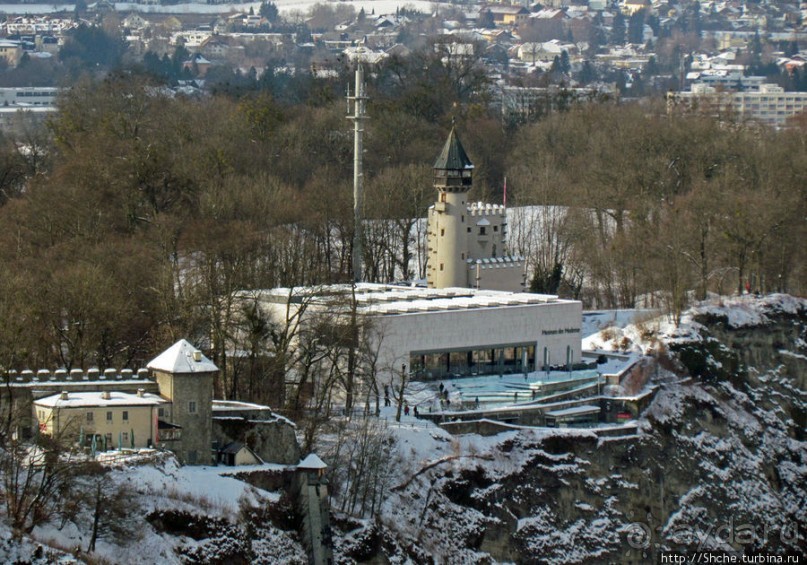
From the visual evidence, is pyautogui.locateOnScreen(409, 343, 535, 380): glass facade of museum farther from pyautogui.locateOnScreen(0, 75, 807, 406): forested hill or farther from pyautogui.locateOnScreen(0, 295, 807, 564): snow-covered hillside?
pyautogui.locateOnScreen(0, 75, 807, 406): forested hill

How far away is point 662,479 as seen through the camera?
68938 mm

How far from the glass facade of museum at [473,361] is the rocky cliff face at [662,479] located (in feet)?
14.1

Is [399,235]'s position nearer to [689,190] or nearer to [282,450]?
[689,190]

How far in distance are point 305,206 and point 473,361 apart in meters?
17.8

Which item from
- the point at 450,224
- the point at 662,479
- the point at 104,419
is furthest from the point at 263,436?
the point at 450,224

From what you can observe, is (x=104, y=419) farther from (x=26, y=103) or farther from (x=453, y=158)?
(x=26, y=103)

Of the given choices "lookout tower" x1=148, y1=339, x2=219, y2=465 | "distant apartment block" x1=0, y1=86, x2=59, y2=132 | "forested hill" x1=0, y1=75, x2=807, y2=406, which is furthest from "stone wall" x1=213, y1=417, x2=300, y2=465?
"distant apartment block" x1=0, y1=86, x2=59, y2=132

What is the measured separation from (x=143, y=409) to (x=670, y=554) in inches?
753

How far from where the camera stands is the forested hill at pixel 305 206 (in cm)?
6575

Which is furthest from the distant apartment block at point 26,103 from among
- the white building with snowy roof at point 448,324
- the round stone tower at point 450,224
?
the white building with snowy roof at point 448,324

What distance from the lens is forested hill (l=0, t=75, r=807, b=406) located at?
65.8m

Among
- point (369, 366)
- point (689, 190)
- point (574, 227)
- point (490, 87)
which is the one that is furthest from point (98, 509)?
point (490, 87)

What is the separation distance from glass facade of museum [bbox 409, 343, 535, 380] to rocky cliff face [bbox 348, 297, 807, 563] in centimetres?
431

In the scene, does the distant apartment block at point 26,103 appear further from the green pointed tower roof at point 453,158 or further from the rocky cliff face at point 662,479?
the rocky cliff face at point 662,479
